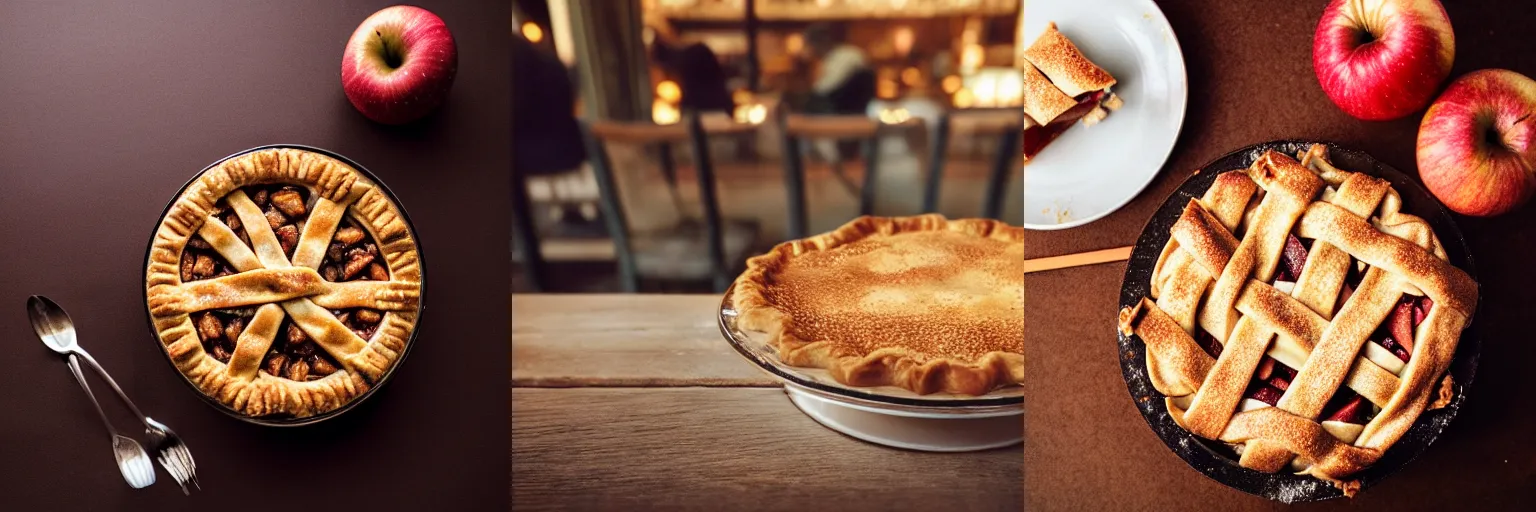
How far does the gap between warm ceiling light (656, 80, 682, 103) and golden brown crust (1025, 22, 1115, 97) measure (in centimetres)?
40

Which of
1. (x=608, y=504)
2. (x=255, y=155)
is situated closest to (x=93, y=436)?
(x=255, y=155)

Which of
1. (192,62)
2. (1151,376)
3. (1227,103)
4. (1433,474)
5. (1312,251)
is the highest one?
(192,62)

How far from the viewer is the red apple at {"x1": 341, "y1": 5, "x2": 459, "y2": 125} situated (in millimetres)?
856

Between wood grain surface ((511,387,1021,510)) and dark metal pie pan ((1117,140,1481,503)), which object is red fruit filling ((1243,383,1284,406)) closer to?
dark metal pie pan ((1117,140,1481,503))

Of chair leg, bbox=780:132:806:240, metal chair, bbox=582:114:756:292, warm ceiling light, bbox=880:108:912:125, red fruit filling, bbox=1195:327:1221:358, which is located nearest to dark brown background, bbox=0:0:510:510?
metal chair, bbox=582:114:756:292

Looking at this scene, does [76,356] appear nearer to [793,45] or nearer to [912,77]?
[793,45]

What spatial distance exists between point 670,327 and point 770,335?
135 mm

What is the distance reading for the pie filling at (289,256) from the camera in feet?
2.77

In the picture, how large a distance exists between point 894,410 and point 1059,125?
1.29 feet

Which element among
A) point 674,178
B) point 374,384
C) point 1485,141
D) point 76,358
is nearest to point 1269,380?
point 1485,141

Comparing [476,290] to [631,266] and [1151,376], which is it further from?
[1151,376]

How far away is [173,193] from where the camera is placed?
36.3 inches

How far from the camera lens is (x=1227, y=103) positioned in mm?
925

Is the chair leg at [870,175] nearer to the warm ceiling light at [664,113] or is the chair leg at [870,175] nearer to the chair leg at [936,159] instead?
the chair leg at [936,159]
